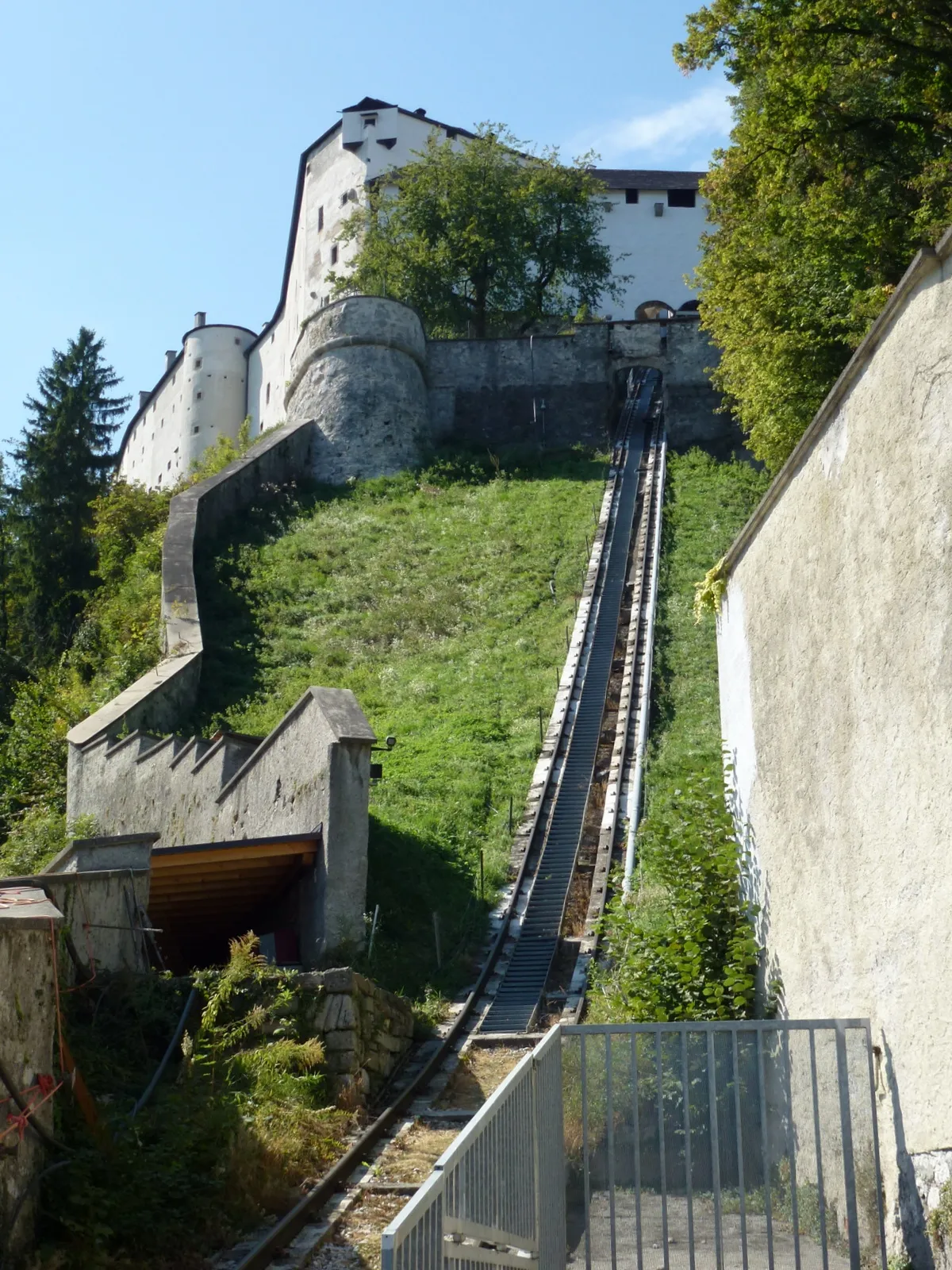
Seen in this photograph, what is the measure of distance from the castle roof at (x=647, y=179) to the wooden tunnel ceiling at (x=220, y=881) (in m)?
52.3

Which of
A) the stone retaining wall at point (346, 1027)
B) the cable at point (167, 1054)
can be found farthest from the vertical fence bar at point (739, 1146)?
the stone retaining wall at point (346, 1027)

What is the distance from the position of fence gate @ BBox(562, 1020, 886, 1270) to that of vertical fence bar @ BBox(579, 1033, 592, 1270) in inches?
0.5

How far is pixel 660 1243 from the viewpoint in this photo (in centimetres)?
648

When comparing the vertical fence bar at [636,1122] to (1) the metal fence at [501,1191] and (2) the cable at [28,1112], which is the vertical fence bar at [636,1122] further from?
(2) the cable at [28,1112]

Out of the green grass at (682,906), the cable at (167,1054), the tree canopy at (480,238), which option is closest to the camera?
the cable at (167,1054)

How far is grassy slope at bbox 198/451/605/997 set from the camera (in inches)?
723

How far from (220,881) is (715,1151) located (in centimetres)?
896

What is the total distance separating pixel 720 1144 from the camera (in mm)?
6543

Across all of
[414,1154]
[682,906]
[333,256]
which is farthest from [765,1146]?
[333,256]

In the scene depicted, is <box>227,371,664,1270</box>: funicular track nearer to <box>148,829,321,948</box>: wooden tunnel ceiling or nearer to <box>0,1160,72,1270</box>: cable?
Result: <box>0,1160,72,1270</box>: cable

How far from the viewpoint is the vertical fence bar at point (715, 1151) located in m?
6.23

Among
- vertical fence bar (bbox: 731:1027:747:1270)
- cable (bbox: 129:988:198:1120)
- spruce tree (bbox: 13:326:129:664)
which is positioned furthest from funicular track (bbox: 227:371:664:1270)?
spruce tree (bbox: 13:326:129:664)

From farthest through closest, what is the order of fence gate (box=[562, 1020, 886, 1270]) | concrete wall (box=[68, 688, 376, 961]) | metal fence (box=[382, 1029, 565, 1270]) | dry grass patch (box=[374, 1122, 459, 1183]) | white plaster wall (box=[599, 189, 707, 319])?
white plaster wall (box=[599, 189, 707, 319])
concrete wall (box=[68, 688, 376, 961])
dry grass patch (box=[374, 1122, 459, 1183])
fence gate (box=[562, 1020, 886, 1270])
metal fence (box=[382, 1029, 565, 1270])

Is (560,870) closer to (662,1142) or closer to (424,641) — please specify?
(424,641)
